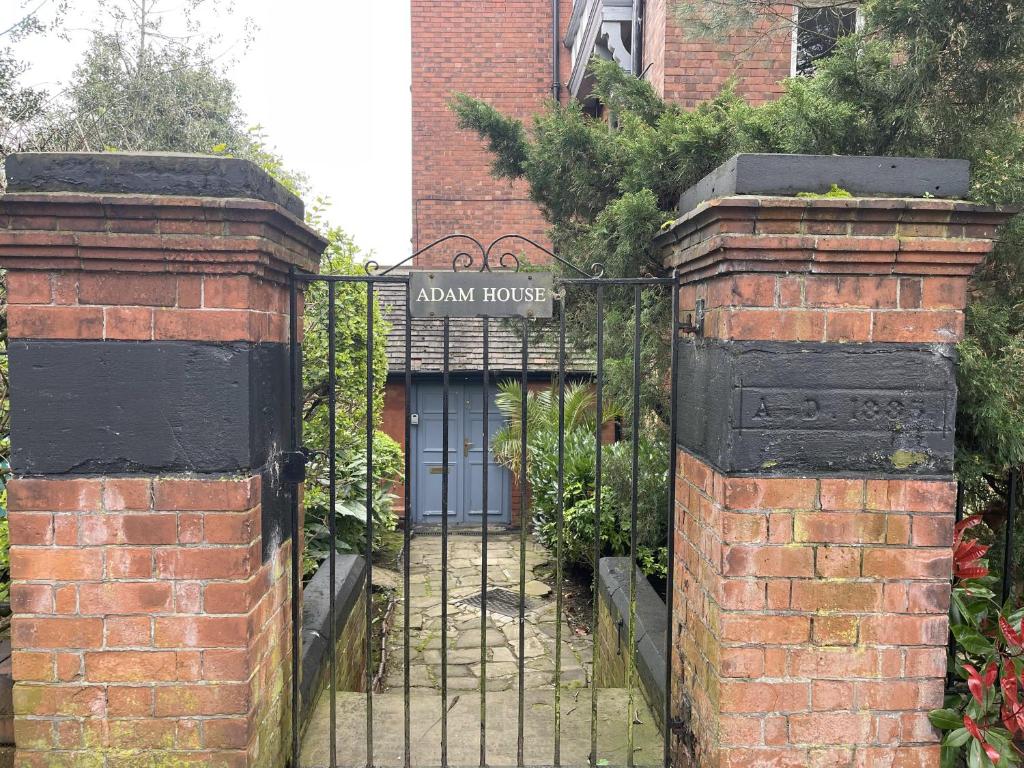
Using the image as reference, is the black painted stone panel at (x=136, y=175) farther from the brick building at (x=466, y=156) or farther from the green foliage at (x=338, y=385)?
the brick building at (x=466, y=156)

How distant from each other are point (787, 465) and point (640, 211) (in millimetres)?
1859

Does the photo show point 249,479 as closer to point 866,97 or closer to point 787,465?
point 787,465

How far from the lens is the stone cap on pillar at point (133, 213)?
2.17 metres

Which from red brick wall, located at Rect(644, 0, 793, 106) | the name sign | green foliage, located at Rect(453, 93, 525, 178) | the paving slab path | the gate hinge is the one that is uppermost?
red brick wall, located at Rect(644, 0, 793, 106)

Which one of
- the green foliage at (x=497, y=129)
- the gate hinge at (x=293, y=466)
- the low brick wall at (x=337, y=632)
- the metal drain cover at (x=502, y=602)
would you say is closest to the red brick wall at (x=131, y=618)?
the gate hinge at (x=293, y=466)

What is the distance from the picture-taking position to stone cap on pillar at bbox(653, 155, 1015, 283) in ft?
7.23

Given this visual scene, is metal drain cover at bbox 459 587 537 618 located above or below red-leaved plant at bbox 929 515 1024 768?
below

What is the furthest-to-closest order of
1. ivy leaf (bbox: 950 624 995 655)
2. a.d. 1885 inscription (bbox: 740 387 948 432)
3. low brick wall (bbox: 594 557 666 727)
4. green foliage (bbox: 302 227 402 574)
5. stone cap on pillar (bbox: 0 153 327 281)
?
green foliage (bbox: 302 227 402 574) → low brick wall (bbox: 594 557 666 727) → ivy leaf (bbox: 950 624 995 655) → a.d. 1885 inscription (bbox: 740 387 948 432) → stone cap on pillar (bbox: 0 153 327 281)

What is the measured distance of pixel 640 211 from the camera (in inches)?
148

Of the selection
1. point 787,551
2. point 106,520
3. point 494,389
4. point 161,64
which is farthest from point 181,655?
point 161,64

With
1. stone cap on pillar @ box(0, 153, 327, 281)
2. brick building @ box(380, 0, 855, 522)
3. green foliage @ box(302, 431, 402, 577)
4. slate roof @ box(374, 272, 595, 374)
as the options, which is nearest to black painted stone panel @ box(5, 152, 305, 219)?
stone cap on pillar @ box(0, 153, 327, 281)

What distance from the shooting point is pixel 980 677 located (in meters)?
2.35

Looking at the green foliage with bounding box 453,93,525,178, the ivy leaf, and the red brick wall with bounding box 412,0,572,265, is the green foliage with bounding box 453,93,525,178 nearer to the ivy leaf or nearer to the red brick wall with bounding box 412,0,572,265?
the ivy leaf

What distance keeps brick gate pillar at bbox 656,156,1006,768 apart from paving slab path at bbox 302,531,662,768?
0.75 meters
